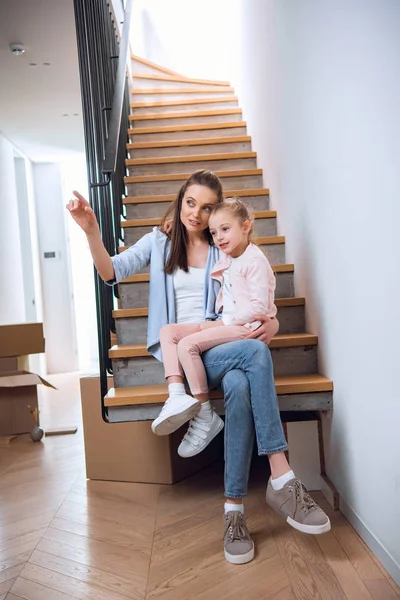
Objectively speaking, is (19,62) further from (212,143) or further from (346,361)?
(346,361)

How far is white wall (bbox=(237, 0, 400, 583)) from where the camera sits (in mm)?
1357

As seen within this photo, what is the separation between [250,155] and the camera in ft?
11.9

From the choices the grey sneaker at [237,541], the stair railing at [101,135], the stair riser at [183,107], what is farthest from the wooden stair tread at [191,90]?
the grey sneaker at [237,541]

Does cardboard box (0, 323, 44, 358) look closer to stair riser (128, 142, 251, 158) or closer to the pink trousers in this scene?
stair riser (128, 142, 251, 158)

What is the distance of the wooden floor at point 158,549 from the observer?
1475mm

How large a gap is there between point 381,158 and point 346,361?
66 cm

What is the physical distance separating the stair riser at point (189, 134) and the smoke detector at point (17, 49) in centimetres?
85

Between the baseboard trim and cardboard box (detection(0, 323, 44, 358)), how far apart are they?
7.26 ft

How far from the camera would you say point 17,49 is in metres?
3.97

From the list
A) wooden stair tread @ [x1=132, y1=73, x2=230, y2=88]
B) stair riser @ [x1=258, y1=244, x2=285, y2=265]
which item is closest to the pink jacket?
stair riser @ [x1=258, y1=244, x2=285, y2=265]

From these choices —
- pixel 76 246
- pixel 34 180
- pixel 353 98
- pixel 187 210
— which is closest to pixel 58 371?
pixel 76 246

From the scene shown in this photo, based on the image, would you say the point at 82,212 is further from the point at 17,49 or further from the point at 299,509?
the point at 17,49

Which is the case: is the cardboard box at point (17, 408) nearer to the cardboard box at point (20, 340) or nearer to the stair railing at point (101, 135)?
the cardboard box at point (20, 340)

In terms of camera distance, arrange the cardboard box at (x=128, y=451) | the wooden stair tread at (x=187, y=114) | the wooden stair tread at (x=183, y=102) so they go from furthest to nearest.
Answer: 1. the wooden stair tread at (x=183, y=102)
2. the wooden stair tread at (x=187, y=114)
3. the cardboard box at (x=128, y=451)
